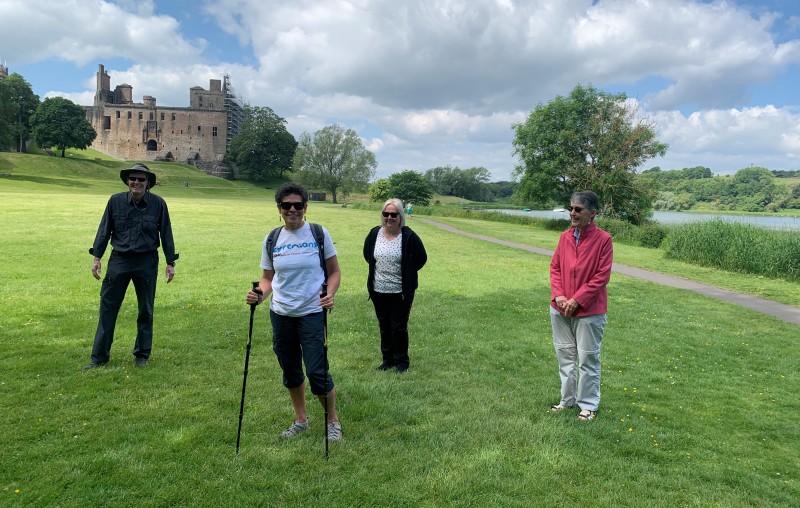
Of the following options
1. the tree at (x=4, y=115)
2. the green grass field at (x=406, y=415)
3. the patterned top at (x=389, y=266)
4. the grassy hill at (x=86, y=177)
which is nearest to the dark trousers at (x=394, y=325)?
the patterned top at (x=389, y=266)

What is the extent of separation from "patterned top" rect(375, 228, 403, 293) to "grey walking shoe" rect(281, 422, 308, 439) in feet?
7.17

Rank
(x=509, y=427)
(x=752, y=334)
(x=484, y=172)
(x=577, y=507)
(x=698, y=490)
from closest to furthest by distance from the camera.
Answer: (x=577, y=507), (x=698, y=490), (x=509, y=427), (x=752, y=334), (x=484, y=172)

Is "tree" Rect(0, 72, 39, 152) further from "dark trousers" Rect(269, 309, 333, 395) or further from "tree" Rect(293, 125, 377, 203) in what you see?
"dark trousers" Rect(269, 309, 333, 395)

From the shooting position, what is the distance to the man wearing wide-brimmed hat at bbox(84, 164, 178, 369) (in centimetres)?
580

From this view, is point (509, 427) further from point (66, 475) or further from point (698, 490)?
point (66, 475)

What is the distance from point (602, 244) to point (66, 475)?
16.6 ft

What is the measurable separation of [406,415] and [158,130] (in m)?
118

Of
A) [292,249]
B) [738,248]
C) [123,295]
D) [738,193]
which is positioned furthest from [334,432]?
[738,193]

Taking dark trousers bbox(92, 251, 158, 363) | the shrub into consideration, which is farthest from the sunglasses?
the shrub

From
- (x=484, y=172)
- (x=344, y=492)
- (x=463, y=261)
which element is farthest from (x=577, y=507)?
(x=484, y=172)

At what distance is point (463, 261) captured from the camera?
1759 centimetres

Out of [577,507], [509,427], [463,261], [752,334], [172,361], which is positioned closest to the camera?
[577,507]

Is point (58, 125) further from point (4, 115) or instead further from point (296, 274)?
point (296, 274)

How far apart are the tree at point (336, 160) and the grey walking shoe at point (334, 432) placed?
87674mm
